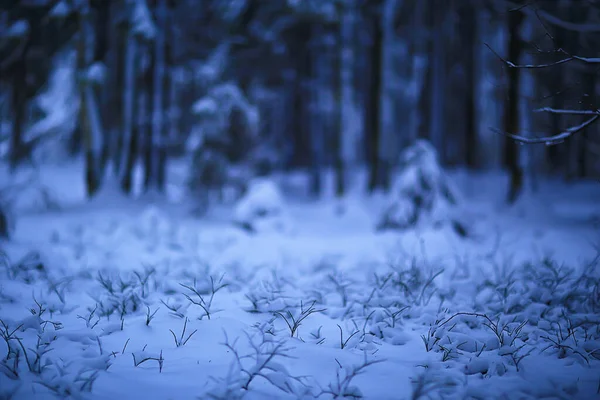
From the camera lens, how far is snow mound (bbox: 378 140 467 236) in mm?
7406

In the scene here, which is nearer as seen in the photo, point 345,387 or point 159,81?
point 345,387

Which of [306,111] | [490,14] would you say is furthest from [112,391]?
[306,111]

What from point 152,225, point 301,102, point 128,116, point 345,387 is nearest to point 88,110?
point 128,116

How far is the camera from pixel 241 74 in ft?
51.4

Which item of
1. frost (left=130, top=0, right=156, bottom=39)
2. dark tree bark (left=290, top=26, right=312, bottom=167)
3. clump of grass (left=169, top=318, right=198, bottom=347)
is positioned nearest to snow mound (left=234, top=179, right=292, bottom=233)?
clump of grass (left=169, top=318, right=198, bottom=347)

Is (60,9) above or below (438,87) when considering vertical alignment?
above

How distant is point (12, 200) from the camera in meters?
6.24

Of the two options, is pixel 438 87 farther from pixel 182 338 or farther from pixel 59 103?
pixel 59 103

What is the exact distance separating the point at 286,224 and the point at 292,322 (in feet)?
16.1

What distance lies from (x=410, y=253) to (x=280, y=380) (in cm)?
404

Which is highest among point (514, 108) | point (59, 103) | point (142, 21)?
point (142, 21)

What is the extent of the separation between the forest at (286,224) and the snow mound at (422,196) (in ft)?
0.13

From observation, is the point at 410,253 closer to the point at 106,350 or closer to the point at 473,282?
the point at 473,282

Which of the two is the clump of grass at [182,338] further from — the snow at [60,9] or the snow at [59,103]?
the snow at [59,103]
